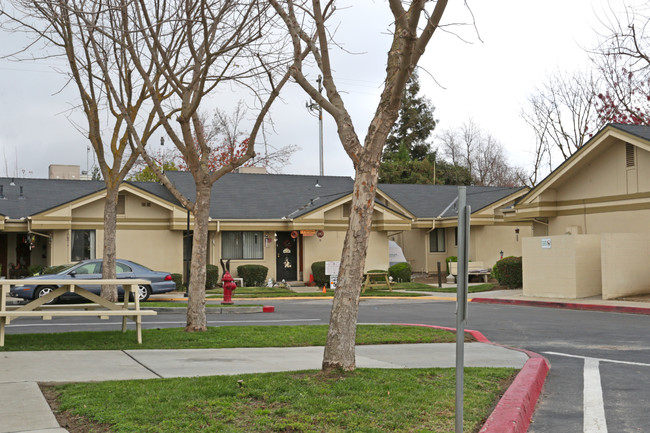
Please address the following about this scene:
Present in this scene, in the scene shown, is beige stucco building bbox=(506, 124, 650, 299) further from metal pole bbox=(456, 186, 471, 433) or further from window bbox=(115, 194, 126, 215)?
metal pole bbox=(456, 186, 471, 433)

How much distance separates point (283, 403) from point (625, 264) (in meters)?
18.0

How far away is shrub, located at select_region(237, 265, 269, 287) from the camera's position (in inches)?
1266

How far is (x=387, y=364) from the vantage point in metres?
9.36

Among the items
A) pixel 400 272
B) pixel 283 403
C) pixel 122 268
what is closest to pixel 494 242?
pixel 400 272

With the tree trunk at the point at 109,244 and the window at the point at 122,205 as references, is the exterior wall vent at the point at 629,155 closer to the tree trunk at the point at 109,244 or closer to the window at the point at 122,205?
the tree trunk at the point at 109,244

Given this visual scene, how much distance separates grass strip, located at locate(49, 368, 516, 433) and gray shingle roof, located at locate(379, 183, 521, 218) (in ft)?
98.4

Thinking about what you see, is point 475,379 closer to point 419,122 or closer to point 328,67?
point 328,67

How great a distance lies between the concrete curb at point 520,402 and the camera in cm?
593

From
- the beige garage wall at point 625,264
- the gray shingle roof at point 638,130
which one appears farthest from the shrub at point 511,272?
the gray shingle roof at point 638,130

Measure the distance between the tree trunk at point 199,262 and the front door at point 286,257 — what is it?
21.5 m

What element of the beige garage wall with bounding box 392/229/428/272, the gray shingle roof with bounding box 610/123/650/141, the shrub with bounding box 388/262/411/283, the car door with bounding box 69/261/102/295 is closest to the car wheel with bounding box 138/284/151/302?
the car door with bounding box 69/261/102/295

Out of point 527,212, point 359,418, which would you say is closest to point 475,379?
point 359,418

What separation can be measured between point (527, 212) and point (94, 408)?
24.1 metres

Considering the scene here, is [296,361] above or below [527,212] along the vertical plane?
below
